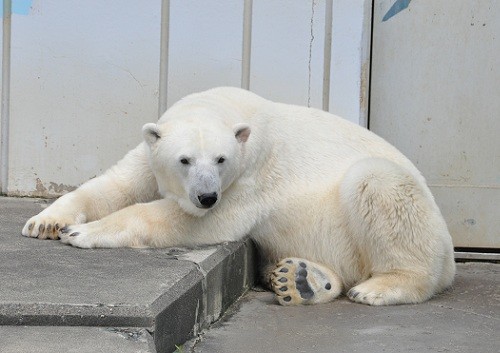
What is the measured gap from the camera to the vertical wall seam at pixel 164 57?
5.33 meters

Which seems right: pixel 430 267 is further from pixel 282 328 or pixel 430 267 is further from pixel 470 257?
pixel 470 257

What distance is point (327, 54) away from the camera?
5324mm

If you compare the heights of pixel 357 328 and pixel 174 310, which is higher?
pixel 174 310

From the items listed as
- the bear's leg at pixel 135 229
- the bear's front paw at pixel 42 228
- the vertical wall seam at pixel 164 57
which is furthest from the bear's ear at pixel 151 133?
the vertical wall seam at pixel 164 57

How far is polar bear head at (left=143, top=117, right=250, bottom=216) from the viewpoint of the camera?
3775 mm

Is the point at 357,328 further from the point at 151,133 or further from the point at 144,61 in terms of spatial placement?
the point at 144,61

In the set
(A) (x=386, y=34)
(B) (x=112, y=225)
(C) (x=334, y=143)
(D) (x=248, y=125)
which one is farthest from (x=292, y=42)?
(B) (x=112, y=225)

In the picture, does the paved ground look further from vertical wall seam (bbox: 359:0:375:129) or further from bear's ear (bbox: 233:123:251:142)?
vertical wall seam (bbox: 359:0:375:129)

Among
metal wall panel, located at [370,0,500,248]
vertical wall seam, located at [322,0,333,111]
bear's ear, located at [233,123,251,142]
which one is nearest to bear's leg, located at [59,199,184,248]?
bear's ear, located at [233,123,251,142]

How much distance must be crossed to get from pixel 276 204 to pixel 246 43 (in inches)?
53.8

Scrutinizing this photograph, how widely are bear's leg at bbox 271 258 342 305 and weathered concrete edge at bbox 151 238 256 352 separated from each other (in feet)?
0.58

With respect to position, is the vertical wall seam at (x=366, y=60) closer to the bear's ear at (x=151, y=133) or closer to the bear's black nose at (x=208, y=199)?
the bear's ear at (x=151, y=133)

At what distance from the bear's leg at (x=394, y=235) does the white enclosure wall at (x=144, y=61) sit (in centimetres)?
125

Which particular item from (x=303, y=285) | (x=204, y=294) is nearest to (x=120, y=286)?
(x=204, y=294)
